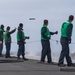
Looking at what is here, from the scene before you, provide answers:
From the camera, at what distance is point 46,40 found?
57.6 feet

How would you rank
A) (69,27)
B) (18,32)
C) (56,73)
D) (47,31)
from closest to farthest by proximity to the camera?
(56,73), (69,27), (47,31), (18,32)

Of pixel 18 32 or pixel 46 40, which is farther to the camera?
pixel 18 32

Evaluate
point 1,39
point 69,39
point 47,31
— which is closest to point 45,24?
point 47,31

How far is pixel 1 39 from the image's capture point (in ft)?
76.5

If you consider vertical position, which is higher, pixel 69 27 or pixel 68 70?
pixel 69 27

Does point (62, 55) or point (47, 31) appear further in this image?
point (47, 31)

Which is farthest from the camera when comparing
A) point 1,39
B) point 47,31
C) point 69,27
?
point 1,39

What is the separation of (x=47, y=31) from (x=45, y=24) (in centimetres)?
32

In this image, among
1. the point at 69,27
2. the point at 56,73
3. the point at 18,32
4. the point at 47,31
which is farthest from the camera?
the point at 18,32

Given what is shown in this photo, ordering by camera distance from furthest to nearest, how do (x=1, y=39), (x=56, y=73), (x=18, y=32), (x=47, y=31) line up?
1. (x=1, y=39)
2. (x=18, y=32)
3. (x=47, y=31)
4. (x=56, y=73)

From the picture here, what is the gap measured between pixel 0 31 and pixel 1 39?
453 mm

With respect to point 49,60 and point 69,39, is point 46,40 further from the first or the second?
point 69,39

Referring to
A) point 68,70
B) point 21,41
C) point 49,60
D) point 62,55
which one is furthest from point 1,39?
point 68,70

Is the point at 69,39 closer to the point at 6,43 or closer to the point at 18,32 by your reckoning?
the point at 18,32
